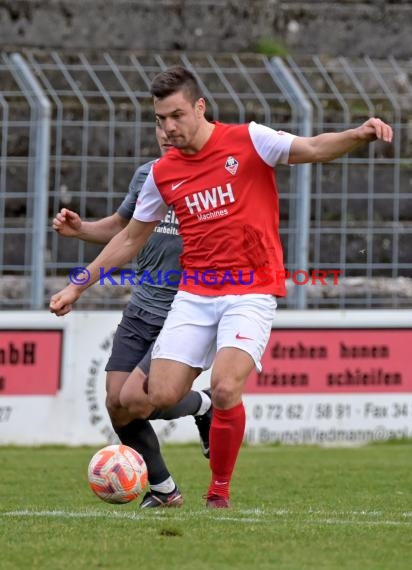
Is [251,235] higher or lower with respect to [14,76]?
lower

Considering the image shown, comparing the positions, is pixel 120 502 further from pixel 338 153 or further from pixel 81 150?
pixel 81 150

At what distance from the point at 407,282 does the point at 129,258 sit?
21.3 ft

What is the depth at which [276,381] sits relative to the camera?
42.7ft

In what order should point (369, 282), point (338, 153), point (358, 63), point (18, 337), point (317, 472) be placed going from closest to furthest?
point (338, 153) < point (317, 472) < point (18, 337) < point (369, 282) < point (358, 63)

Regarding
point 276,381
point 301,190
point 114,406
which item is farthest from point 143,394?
point 301,190

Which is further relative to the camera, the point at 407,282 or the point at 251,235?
the point at 407,282

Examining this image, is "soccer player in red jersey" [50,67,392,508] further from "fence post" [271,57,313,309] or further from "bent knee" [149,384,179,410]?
"fence post" [271,57,313,309]

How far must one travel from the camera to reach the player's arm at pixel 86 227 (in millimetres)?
7828

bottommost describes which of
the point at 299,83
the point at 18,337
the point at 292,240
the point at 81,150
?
the point at 18,337

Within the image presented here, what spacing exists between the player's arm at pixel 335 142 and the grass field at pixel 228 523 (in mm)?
1806

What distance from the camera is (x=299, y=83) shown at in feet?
47.1

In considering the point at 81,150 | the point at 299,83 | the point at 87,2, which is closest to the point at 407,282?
the point at 299,83

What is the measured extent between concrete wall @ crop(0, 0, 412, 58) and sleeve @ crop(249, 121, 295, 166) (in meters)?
10.3

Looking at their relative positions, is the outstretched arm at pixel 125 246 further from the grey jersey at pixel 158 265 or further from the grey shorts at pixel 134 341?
the grey shorts at pixel 134 341
